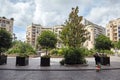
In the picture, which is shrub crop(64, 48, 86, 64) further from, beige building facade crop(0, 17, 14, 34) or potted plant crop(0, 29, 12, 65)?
beige building facade crop(0, 17, 14, 34)

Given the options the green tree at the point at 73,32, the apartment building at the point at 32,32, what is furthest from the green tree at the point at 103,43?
the apartment building at the point at 32,32

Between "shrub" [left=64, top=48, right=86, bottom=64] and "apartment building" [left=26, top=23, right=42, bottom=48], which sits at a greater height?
"apartment building" [left=26, top=23, right=42, bottom=48]

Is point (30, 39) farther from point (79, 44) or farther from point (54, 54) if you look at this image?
point (79, 44)

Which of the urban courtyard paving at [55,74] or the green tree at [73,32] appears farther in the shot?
the green tree at [73,32]

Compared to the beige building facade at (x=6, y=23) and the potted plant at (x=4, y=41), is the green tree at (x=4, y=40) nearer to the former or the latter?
the potted plant at (x=4, y=41)

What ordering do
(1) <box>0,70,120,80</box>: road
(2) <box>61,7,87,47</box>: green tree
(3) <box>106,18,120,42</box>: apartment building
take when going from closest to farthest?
(1) <box>0,70,120,80</box>: road
(2) <box>61,7,87,47</box>: green tree
(3) <box>106,18,120,42</box>: apartment building

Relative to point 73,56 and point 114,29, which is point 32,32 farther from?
point 73,56

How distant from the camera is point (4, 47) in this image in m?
17.8

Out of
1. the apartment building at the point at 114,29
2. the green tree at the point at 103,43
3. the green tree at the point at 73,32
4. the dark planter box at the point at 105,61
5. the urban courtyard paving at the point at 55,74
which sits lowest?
the urban courtyard paving at the point at 55,74

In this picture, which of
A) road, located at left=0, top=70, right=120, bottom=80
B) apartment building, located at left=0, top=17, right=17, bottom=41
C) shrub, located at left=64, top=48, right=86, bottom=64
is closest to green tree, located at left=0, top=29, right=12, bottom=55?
road, located at left=0, top=70, right=120, bottom=80

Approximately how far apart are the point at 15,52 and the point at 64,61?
64.9 ft

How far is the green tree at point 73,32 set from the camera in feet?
56.5

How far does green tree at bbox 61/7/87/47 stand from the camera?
56.5 ft

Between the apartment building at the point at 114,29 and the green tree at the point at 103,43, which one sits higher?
the apartment building at the point at 114,29
